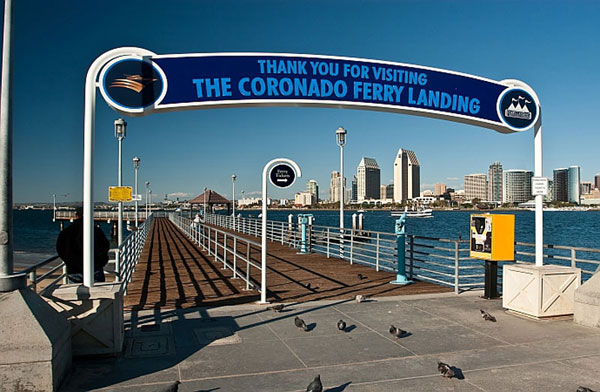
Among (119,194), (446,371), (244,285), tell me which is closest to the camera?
(446,371)

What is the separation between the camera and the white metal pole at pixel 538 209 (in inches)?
302

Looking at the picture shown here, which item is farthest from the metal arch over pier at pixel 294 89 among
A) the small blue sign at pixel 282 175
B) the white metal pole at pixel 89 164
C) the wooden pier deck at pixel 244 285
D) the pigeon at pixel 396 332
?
the wooden pier deck at pixel 244 285

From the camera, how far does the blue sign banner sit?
6.50 m

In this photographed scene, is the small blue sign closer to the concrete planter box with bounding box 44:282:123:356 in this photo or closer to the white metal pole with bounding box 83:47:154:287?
the white metal pole with bounding box 83:47:154:287

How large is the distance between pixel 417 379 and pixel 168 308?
15.3ft

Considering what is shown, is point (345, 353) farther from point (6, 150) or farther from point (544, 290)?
point (6, 150)

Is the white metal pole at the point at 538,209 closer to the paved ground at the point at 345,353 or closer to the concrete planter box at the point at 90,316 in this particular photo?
the paved ground at the point at 345,353

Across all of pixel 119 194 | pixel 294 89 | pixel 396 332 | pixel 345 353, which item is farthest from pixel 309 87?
pixel 119 194

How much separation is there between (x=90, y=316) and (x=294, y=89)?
422 centimetres

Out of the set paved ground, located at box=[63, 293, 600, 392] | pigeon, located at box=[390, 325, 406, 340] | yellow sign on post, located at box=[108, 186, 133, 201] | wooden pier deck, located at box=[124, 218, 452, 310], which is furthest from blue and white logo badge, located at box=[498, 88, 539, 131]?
yellow sign on post, located at box=[108, 186, 133, 201]

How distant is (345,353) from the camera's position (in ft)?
18.1

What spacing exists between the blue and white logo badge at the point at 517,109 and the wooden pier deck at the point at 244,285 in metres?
3.52

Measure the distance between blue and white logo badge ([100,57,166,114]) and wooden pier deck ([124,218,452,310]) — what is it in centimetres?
352

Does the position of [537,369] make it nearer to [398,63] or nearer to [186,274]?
[398,63]
